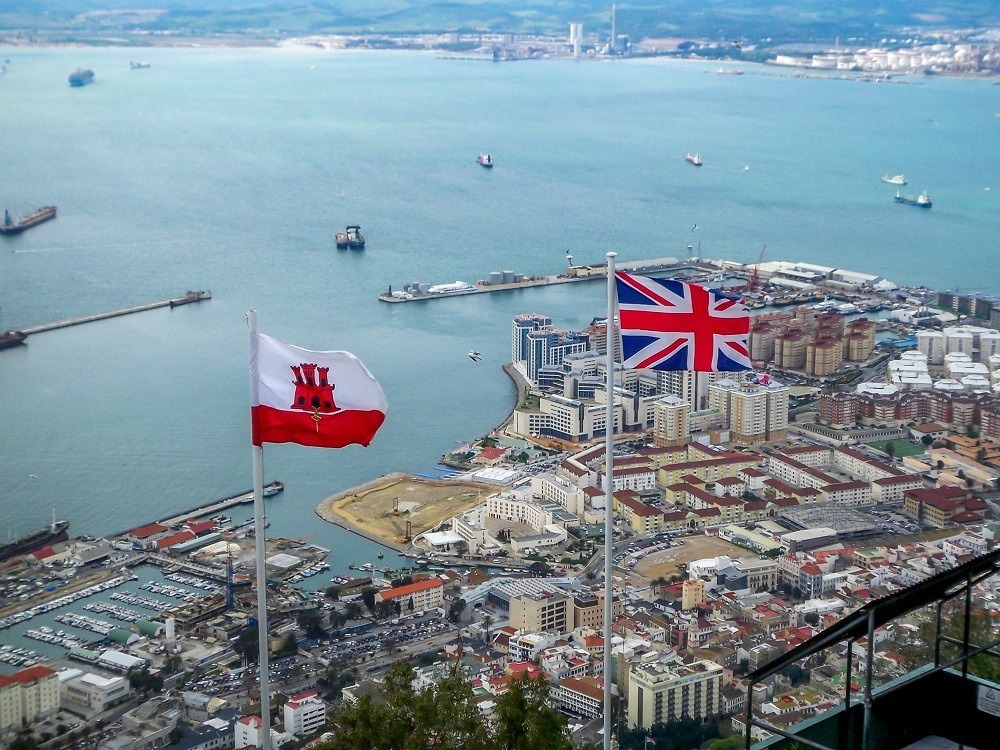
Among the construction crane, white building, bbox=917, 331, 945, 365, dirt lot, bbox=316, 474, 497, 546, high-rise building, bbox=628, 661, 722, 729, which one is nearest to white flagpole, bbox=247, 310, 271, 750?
high-rise building, bbox=628, 661, 722, 729

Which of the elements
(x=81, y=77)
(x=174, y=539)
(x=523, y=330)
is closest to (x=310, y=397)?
(x=174, y=539)

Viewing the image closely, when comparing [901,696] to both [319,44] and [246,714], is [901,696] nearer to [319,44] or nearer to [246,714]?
[246,714]

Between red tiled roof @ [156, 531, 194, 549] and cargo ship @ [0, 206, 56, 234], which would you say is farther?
cargo ship @ [0, 206, 56, 234]

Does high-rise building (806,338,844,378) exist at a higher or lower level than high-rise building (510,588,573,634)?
lower

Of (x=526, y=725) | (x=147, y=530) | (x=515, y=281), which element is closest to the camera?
(x=526, y=725)

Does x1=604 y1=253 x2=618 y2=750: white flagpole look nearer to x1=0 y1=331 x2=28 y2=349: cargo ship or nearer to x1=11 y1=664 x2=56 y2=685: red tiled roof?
x1=11 y1=664 x2=56 y2=685: red tiled roof

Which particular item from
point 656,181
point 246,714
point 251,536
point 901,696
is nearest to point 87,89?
point 656,181

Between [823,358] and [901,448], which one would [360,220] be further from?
[901,448]
